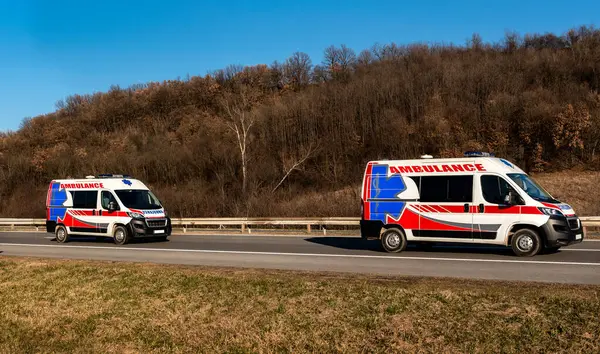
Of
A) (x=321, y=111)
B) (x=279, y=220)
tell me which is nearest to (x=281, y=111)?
(x=321, y=111)

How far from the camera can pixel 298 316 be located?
7.70 m

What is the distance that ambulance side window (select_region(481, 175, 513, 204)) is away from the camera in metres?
13.6

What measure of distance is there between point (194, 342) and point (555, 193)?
121 ft

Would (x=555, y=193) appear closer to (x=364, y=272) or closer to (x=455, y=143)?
(x=455, y=143)

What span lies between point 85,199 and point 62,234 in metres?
2.17

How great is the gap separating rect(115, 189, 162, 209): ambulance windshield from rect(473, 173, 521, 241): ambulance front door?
40.8ft

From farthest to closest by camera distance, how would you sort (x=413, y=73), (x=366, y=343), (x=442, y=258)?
(x=413, y=73) < (x=442, y=258) < (x=366, y=343)

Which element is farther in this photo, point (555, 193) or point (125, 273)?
point (555, 193)

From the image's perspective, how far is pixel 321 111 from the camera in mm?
64625

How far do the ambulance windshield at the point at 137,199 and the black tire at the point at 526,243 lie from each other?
13340mm

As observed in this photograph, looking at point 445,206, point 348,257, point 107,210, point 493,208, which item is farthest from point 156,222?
point 493,208

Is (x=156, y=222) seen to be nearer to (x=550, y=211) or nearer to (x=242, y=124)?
(x=550, y=211)

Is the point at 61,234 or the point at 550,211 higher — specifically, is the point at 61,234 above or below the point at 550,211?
below

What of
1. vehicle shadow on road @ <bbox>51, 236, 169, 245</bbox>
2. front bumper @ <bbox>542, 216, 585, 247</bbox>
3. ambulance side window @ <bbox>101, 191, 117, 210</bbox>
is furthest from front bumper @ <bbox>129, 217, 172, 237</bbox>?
front bumper @ <bbox>542, 216, 585, 247</bbox>
